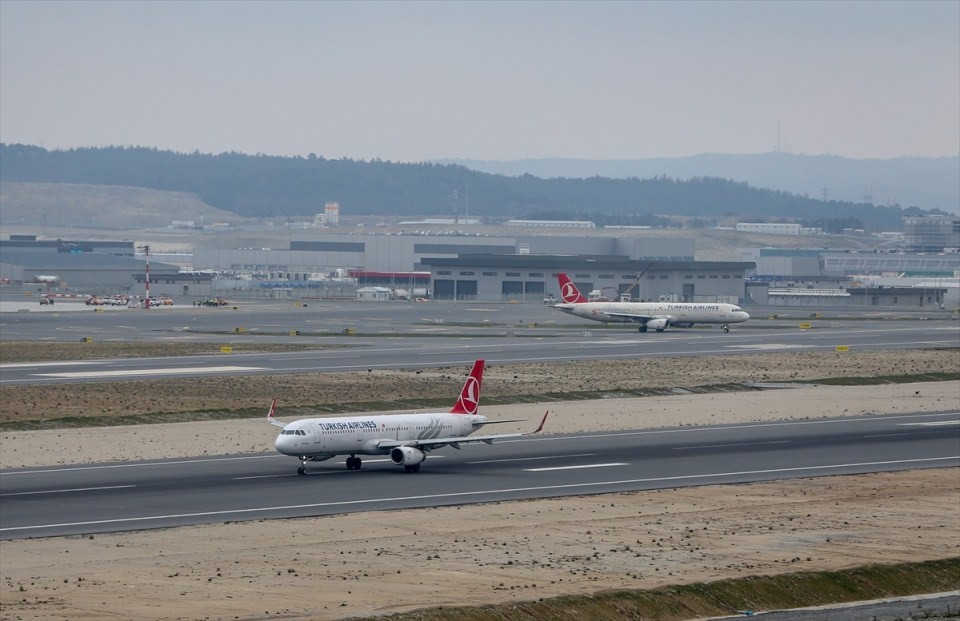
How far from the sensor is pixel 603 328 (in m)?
147

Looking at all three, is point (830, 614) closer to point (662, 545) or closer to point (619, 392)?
point (662, 545)

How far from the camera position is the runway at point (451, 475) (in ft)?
159

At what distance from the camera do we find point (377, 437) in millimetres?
58156

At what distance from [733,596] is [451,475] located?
22.5m

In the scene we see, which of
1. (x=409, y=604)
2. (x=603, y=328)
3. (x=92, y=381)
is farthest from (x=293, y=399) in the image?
(x=603, y=328)

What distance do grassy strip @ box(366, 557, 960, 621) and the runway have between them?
1516 centimetres

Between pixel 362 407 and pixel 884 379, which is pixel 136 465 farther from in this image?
pixel 884 379

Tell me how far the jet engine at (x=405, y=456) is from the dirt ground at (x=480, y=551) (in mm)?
8777

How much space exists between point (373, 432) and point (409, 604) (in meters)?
23.8

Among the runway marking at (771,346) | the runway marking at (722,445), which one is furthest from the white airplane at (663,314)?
the runway marking at (722,445)

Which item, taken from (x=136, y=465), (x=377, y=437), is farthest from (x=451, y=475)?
(x=136, y=465)

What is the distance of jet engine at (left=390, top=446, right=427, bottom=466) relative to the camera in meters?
57.6

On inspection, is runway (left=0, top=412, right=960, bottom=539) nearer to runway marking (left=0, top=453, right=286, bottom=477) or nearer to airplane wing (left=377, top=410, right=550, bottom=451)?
runway marking (left=0, top=453, right=286, bottom=477)

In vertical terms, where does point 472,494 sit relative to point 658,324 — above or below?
above
